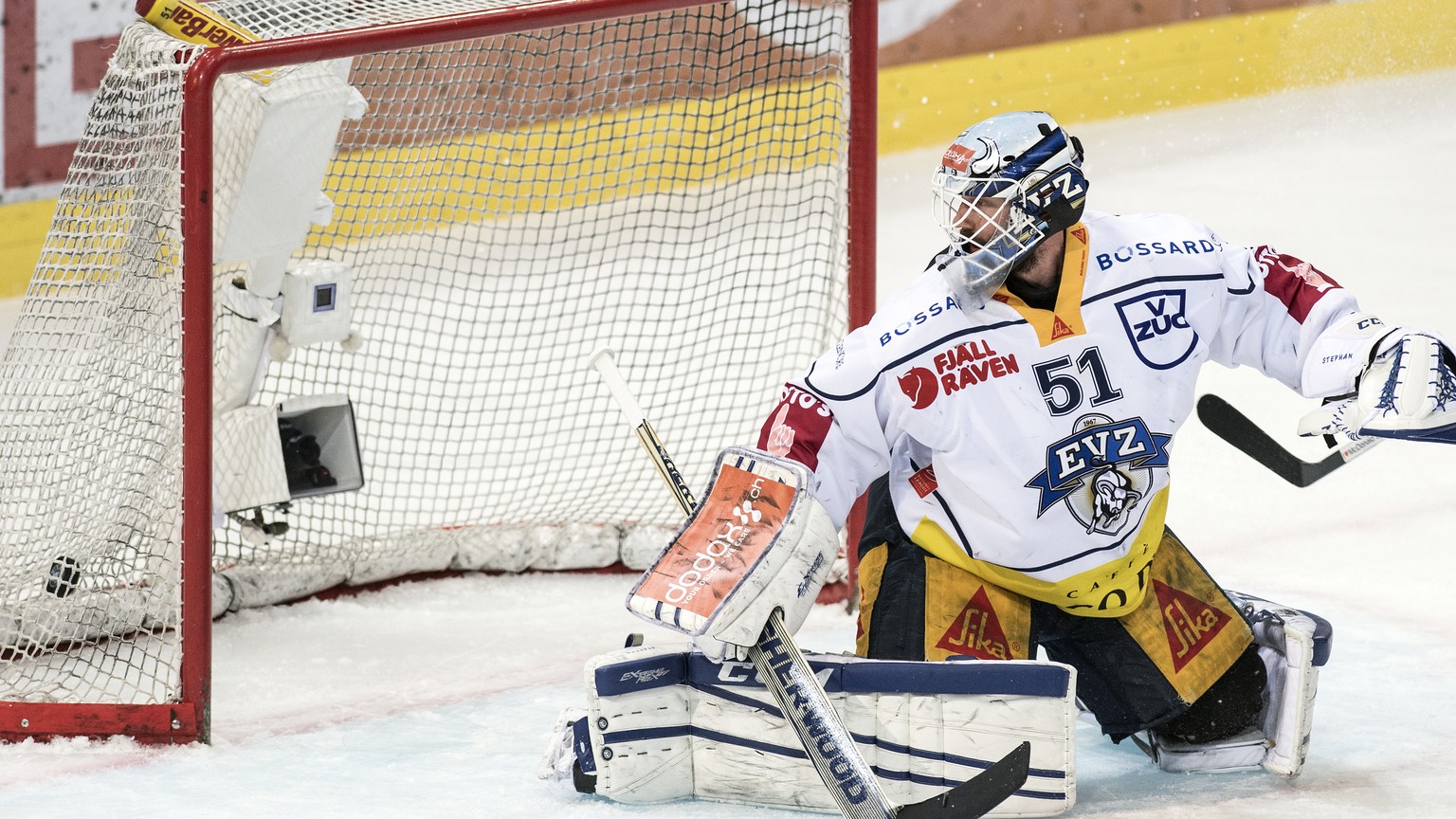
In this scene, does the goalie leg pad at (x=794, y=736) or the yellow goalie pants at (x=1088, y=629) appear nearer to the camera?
the goalie leg pad at (x=794, y=736)

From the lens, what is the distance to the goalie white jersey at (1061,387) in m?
2.52

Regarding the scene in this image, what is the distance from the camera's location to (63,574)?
125 inches

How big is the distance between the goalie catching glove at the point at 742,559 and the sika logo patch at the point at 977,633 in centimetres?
23

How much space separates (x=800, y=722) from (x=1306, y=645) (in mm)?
742

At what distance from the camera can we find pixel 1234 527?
396 cm

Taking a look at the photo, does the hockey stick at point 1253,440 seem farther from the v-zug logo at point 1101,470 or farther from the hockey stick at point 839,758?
the hockey stick at point 839,758

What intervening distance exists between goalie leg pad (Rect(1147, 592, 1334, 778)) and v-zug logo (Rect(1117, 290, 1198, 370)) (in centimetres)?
43

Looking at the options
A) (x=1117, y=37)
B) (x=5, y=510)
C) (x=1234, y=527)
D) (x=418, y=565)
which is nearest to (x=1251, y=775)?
(x=1234, y=527)

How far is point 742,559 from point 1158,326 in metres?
0.66

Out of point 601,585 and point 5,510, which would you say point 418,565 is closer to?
point 601,585

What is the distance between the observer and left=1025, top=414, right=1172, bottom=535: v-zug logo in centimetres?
254

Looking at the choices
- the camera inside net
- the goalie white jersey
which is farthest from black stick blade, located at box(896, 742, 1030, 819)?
the camera inside net

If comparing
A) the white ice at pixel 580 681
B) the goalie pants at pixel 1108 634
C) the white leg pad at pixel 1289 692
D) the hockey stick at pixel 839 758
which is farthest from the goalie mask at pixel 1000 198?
the white ice at pixel 580 681

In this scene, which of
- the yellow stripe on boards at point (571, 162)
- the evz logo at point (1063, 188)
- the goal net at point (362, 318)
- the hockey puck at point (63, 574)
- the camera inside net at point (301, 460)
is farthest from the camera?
the yellow stripe on boards at point (571, 162)
